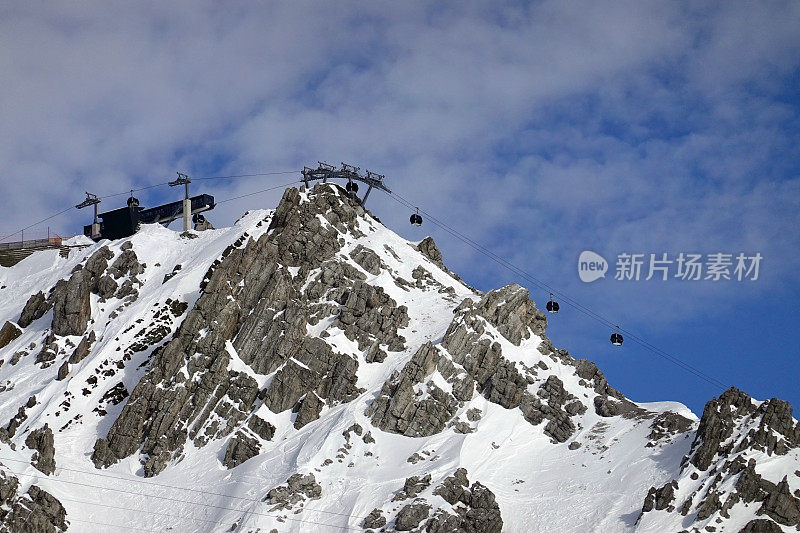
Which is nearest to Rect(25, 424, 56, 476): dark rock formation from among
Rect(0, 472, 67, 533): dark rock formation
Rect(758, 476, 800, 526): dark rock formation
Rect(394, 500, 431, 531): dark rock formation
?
Rect(0, 472, 67, 533): dark rock formation

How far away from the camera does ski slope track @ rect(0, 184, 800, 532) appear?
82.4 m

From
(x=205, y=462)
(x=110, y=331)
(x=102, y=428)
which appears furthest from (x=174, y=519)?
(x=110, y=331)

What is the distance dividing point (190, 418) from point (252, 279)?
1826 cm

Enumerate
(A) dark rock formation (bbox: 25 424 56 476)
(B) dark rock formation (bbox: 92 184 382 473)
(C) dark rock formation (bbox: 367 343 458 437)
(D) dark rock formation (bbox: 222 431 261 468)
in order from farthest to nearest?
(B) dark rock formation (bbox: 92 184 382 473), (C) dark rock formation (bbox: 367 343 458 437), (D) dark rock formation (bbox: 222 431 261 468), (A) dark rock formation (bbox: 25 424 56 476)

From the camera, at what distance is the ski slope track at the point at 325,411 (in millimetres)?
82438

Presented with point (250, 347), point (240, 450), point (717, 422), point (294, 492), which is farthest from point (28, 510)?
point (717, 422)

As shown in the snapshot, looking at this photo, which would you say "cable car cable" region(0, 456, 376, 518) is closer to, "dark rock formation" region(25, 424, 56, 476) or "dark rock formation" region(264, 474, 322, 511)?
"dark rock formation" region(25, 424, 56, 476)

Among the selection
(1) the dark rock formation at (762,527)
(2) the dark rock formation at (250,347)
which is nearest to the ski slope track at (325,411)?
(1) the dark rock formation at (762,527)

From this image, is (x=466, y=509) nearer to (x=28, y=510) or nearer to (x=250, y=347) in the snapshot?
(x=250, y=347)

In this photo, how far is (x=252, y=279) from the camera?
109 m

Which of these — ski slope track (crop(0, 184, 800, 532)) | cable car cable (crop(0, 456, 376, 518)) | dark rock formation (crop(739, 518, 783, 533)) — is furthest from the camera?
cable car cable (crop(0, 456, 376, 518))

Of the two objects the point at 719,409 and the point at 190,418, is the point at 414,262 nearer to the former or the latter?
the point at 190,418

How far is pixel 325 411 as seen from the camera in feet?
318

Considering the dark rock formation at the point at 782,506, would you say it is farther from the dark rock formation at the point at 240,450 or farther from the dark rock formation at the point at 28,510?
the dark rock formation at the point at 28,510
